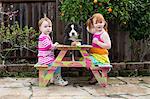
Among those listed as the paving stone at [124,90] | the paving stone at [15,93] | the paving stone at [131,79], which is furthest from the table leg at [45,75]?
the paving stone at [131,79]

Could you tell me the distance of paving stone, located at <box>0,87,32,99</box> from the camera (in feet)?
14.0

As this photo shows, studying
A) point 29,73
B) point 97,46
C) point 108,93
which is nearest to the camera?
point 108,93

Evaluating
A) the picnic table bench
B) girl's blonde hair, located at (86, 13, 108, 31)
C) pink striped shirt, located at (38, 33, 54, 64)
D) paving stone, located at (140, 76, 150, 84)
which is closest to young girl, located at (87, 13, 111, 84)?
girl's blonde hair, located at (86, 13, 108, 31)

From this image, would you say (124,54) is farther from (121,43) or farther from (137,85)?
(137,85)

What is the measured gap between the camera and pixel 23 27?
256 inches

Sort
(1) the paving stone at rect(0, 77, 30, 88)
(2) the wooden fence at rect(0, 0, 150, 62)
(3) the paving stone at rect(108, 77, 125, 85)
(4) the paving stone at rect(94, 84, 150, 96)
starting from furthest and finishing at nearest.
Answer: (2) the wooden fence at rect(0, 0, 150, 62)
(3) the paving stone at rect(108, 77, 125, 85)
(1) the paving stone at rect(0, 77, 30, 88)
(4) the paving stone at rect(94, 84, 150, 96)

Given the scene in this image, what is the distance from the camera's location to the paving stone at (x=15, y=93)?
4267 mm

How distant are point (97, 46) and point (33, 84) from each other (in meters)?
1.26

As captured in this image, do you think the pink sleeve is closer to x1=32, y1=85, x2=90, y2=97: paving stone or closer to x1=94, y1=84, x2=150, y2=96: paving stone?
x1=32, y1=85, x2=90, y2=97: paving stone

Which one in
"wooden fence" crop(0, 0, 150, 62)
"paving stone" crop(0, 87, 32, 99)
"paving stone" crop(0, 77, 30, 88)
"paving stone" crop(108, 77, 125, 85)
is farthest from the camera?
"wooden fence" crop(0, 0, 150, 62)

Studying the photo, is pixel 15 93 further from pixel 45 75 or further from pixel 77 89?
pixel 77 89

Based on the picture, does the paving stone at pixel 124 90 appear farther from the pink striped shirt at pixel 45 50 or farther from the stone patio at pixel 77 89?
the pink striped shirt at pixel 45 50

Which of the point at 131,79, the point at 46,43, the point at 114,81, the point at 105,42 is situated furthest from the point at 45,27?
the point at 131,79

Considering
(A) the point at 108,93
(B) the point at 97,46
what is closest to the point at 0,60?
(B) the point at 97,46
